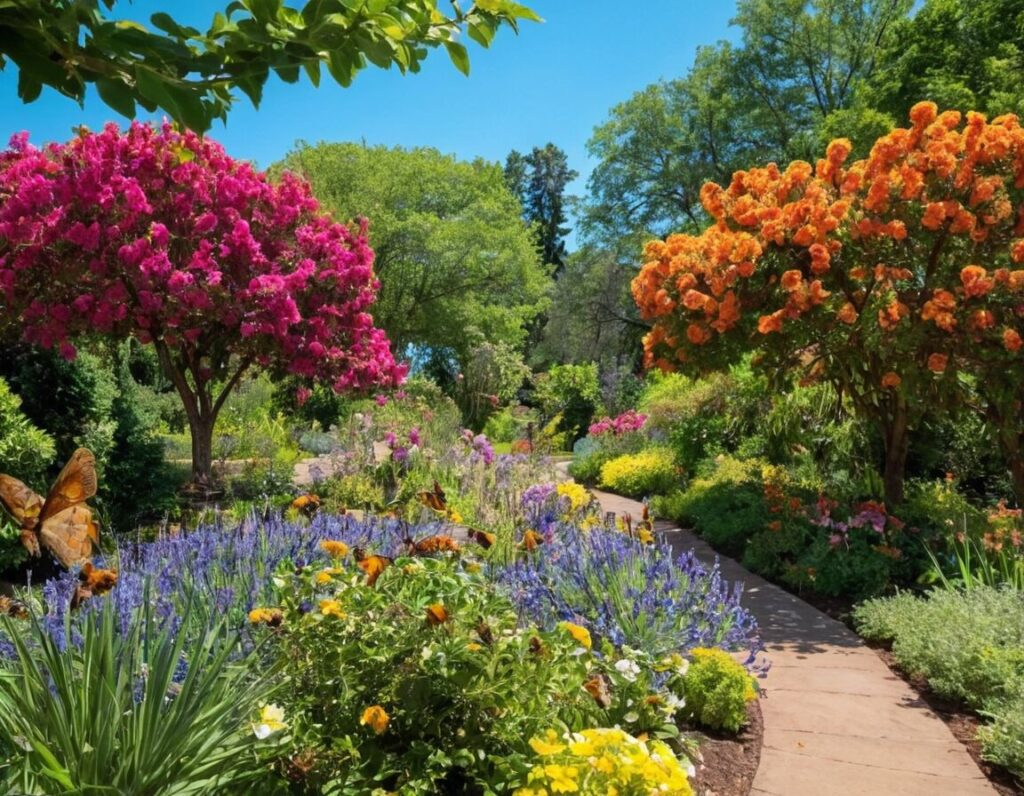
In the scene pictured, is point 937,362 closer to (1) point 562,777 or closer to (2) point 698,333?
(2) point 698,333

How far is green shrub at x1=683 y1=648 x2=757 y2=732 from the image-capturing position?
122 inches

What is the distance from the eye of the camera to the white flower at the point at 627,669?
272 centimetres

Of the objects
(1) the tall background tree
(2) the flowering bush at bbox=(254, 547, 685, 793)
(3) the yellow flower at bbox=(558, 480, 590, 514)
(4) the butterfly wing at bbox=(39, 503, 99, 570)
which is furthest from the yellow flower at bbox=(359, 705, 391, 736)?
(1) the tall background tree

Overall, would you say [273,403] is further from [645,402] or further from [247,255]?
[247,255]

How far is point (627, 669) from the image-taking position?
9.07ft

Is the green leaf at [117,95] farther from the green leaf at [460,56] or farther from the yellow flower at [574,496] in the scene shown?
the yellow flower at [574,496]

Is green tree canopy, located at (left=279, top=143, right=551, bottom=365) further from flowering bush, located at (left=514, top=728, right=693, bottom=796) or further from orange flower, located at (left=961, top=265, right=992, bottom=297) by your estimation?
flowering bush, located at (left=514, top=728, right=693, bottom=796)

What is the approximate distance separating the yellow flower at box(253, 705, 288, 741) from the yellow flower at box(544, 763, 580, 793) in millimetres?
731

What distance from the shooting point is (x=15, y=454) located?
5.09 metres

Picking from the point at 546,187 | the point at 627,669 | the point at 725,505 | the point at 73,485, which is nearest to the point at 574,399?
the point at 725,505

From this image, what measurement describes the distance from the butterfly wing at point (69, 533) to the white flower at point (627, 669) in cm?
276

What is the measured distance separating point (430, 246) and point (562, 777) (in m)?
22.4

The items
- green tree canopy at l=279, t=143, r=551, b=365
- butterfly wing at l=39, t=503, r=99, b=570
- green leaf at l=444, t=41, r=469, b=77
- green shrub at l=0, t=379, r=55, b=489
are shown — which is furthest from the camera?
green tree canopy at l=279, t=143, r=551, b=365

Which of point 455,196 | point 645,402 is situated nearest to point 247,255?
point 645,402
